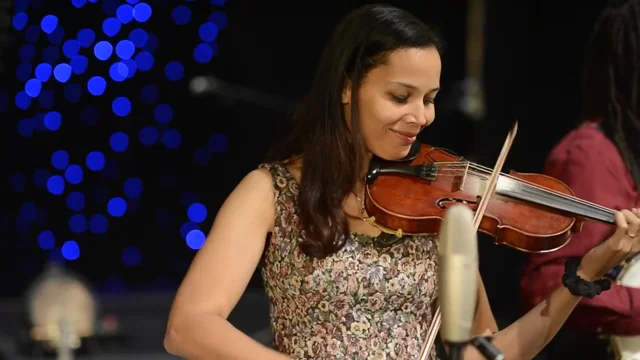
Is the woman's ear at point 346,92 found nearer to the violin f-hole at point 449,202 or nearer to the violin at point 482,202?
the violin at point 482,202

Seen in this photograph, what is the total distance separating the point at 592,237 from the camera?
218cm

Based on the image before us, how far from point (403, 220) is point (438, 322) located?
0.22 m

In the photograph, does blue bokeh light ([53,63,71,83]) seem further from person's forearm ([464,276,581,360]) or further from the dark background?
person's forearm ([464,276,581,360])

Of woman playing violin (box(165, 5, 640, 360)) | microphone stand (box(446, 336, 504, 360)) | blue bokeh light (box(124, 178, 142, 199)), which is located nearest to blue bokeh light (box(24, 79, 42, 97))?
blue bokeh light (box(124, 178, 142, 199))

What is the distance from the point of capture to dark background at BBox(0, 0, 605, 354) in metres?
4.21

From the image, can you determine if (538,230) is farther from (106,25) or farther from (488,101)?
(106,25)

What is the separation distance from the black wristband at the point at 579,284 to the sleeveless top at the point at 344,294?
0.26 meters

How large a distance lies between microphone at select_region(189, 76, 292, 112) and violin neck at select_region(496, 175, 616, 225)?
192 centimetres

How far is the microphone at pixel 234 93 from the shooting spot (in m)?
3.81

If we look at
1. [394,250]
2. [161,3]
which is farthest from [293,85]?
[394,250]

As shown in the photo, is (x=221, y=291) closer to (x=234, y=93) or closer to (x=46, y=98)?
(x=234, y=93)

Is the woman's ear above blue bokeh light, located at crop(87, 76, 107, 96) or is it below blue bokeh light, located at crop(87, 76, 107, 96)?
above

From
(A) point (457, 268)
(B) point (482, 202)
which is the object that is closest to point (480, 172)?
(B) point (482, 202)

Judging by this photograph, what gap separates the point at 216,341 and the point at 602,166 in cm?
86
